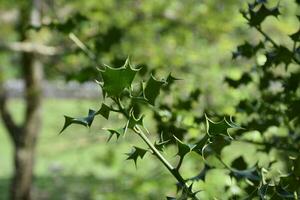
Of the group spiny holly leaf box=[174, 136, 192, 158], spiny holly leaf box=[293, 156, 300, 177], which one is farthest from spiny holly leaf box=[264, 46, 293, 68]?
spiny holly leaf box=[174, 136, 192, 158]

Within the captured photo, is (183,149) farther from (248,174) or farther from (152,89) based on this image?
(248,174)

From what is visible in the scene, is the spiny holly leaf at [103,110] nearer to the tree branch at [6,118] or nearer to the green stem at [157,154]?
the green stem at [157,154]

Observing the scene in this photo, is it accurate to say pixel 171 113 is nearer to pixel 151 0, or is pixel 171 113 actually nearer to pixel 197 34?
pixel 151 0

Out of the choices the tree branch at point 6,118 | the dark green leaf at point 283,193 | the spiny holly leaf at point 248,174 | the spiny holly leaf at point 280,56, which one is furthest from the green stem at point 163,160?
the tree branch at point 6,118

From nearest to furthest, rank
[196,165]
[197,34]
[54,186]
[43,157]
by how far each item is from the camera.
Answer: [196,165] → [197,34] → [54,186] → [43,157]

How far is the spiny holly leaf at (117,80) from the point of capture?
33.3 inches

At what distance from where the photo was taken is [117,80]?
2.78 ft

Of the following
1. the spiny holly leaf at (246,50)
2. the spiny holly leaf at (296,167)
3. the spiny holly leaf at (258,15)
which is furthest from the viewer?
the spiny holly leaf at (246,50)

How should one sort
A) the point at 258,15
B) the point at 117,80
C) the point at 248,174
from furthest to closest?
the point at 258,15, the point at 248,174, the point at 117,80

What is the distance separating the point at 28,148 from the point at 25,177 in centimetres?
34

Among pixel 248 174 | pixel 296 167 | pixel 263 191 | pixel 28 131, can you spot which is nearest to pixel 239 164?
pixel 248 174

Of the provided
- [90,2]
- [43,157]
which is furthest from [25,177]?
[43,157]

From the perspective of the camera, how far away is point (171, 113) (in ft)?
5.57

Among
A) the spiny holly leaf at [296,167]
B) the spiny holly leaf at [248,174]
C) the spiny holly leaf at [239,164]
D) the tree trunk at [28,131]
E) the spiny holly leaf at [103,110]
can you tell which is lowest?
the tree trunk at [28,131]
